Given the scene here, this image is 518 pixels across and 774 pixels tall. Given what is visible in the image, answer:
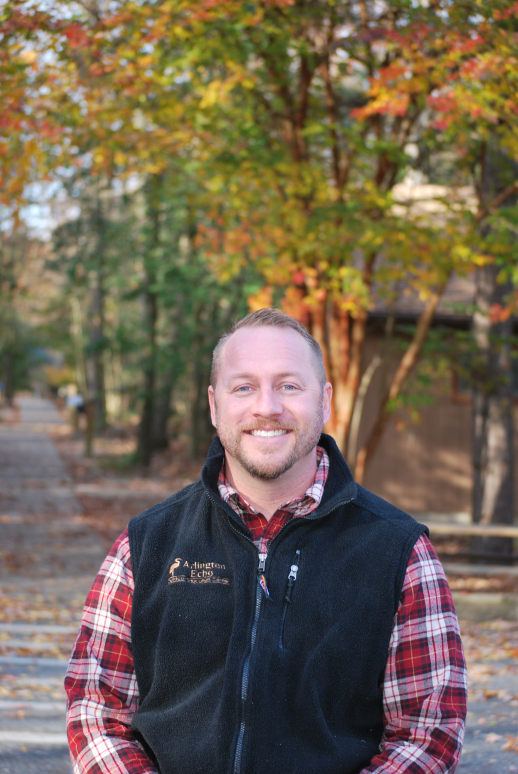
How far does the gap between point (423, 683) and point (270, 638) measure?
43 cm

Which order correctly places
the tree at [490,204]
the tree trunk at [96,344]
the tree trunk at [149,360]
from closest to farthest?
the tree at [490,204]
the tree trunk at [149,360]
the tree trunk at [96,344]

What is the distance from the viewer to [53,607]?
899 cm

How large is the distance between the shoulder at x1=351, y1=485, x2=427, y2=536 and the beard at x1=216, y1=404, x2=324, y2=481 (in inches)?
8.4

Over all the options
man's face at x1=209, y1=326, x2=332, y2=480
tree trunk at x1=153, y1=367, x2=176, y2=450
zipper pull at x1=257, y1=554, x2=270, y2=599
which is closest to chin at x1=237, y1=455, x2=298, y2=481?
man's face at x1=209, y1=326, x2=332, y2=480

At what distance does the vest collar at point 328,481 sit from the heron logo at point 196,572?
0.52 feet

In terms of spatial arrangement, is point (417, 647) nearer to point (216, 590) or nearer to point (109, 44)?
point (216, 590)

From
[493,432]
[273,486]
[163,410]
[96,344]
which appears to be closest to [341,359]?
[493,432]

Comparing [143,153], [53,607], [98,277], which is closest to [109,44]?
[143,153]

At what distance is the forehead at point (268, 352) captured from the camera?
2555 millimetres

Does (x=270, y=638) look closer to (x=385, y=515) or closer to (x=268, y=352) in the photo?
(x=385, y=515)

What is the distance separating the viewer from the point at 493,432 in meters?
11.5

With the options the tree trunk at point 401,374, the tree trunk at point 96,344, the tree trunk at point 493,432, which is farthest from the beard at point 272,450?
the tree trunk at point 96,344

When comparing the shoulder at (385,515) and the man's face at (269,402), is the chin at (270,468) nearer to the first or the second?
the man's face at (269,402)

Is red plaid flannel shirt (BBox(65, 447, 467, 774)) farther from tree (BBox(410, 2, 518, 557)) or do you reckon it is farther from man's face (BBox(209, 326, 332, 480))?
tree (BBox(410, 2, 518, 557))
